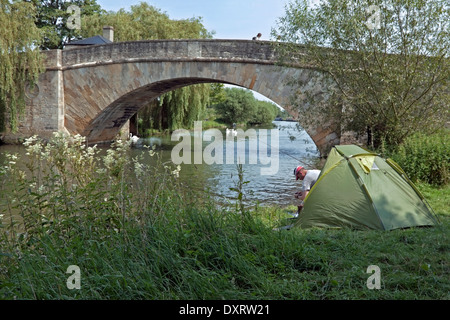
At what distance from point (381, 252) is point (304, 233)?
0.88 metres

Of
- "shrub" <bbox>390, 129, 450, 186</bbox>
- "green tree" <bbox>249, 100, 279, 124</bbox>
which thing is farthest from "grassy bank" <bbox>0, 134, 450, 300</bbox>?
"green tree" <bbox>249, 100, 279, 124</bbox>

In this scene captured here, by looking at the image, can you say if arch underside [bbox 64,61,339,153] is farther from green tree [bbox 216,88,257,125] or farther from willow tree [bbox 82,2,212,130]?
green tree [bbox 216,88,257,125]

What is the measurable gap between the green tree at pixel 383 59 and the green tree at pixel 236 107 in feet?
111

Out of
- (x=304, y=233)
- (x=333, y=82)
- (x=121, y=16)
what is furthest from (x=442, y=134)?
(x=121, y=16)

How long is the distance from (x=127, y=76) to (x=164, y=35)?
15.4 ft

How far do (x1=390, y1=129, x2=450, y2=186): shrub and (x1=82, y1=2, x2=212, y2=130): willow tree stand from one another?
42.6 feet

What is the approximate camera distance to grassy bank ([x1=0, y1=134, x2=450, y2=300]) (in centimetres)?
296

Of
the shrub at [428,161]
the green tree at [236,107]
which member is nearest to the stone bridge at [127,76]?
the shrub at [428,161]

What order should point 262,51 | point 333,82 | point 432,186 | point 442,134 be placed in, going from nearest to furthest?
point 432,186 < point 442,134 < point 333,82 < point 262,51

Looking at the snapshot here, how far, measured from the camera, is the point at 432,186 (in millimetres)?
7820

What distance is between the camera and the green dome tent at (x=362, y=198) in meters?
5.20

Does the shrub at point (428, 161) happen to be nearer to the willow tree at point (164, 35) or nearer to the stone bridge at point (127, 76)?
the stone bridge at point (127, 76)

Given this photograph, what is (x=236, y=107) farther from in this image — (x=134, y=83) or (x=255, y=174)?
(x=255, y=174)

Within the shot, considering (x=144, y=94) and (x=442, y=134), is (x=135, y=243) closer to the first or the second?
(x=442, y=134)
